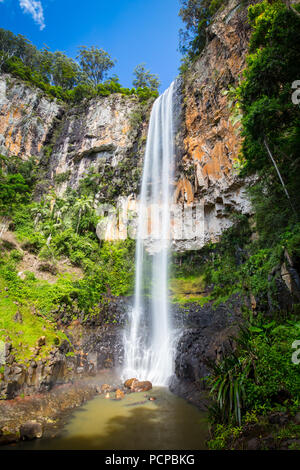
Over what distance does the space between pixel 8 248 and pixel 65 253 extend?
163 inches

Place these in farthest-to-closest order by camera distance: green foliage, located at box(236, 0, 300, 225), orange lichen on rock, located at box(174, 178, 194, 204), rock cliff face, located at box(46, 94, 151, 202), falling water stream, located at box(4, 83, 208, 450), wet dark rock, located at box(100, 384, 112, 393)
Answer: rock cliff face, located at box(46, 94, 151, 202) → orange lichen on rock, located at box(174, 178, 194, 204) → wet dark rock, located at box(100, 384, 112, 393) → green foliage, located at box(236, 0, 300, 225) → falling water stream, located at box(4, 83, 208, 450)

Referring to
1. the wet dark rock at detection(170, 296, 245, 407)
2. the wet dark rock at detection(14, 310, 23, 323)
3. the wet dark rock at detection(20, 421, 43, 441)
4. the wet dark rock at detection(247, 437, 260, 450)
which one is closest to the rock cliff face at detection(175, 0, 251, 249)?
the wet dark rock at detection(170, 296, 245, 407)

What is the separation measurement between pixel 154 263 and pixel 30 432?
1480 cm

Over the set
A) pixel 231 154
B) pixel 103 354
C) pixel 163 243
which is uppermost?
pixel 231 154

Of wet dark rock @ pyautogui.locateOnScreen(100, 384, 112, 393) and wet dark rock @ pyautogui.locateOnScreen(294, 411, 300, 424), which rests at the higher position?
wet dark rock @ pyautogui.locateOnScreen(294, 411, 300, 424)

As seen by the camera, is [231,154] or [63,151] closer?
[231,154]

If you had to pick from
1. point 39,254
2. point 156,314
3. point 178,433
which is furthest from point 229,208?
point 39,254

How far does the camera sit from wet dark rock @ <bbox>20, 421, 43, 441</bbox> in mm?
5156

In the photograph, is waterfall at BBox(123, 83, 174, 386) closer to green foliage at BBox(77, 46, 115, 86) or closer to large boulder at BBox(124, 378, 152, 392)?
large boulder at BBox(124, 378, 152, 392)

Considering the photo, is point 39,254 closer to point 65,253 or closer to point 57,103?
point 65,253

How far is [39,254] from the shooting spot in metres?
18.1

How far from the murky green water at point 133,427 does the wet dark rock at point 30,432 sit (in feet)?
0.59

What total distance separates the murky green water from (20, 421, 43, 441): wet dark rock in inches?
7.0

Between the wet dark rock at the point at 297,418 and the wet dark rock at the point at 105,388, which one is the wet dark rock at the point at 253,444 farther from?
the wet dark rock at the point at 105,388
